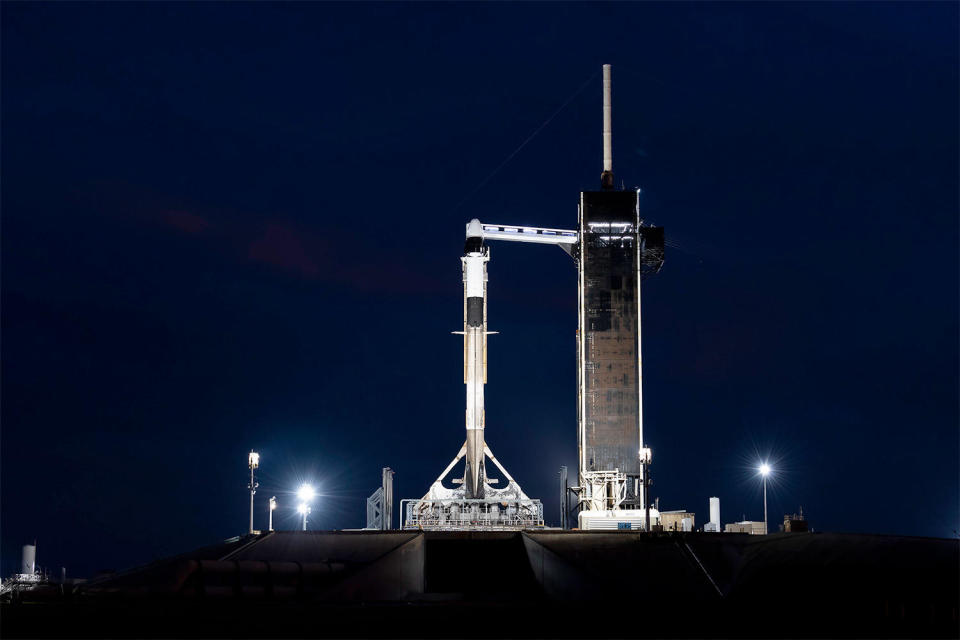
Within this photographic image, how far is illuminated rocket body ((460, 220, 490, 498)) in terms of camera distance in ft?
221

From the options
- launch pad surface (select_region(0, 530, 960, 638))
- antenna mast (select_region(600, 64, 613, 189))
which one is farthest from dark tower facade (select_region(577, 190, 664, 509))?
launch pad surface (select_region(0, 530, 960, 638))

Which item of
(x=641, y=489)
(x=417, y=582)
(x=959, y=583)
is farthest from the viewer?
(x=641, y=489)

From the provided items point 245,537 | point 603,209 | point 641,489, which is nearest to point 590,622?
point 245,537

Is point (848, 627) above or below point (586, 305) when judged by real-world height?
below

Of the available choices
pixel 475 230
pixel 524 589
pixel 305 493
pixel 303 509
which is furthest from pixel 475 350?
pixel 524 589

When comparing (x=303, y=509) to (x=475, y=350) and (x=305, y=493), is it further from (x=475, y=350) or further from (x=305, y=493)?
(x=475, y=350)

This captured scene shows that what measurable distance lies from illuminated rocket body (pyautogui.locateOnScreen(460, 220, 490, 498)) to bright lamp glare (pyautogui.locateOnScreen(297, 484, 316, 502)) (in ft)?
34.4

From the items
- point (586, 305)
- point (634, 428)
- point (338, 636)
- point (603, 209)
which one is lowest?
point (338, 636)

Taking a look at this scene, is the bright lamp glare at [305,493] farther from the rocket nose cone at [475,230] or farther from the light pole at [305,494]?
the rocket nose cone at [475,230]

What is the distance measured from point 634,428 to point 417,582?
26281 mm

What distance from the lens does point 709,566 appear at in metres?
43.2

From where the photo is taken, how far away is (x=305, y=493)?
60375 millimetres

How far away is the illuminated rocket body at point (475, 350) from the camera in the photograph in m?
67.2

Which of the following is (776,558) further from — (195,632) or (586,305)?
(586,305)
